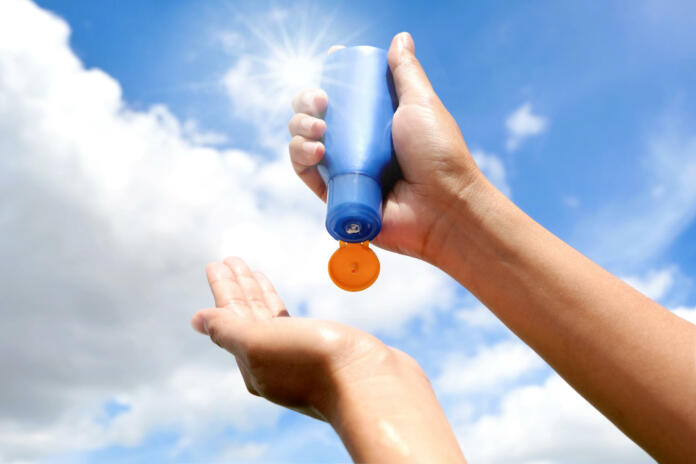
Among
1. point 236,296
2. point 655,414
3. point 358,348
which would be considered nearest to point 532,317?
point 655,414

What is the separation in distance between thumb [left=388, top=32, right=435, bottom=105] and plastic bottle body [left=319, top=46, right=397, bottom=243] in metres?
0.04

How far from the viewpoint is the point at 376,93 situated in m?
2.66

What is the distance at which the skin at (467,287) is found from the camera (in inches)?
60.8

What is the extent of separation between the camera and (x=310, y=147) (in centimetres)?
260

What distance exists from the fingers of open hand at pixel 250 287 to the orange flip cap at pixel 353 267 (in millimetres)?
334

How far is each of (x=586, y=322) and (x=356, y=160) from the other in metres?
1.14

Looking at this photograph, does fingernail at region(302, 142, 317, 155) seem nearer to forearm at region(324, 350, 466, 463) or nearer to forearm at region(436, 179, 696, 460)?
forearm at region(436, 179, 696, 460)

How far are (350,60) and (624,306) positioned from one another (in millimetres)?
1680

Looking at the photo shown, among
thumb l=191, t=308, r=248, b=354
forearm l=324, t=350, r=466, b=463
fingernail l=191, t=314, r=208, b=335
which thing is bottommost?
forearm l=324, t=350, r=466, b=463

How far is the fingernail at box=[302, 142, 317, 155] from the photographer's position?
2.59 m

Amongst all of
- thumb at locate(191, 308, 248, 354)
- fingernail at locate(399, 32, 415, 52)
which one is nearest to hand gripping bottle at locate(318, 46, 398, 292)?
fingernail at locate(399, 32, 415, 52)

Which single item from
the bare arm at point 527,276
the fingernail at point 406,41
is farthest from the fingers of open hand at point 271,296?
the fingernail at point 406,41

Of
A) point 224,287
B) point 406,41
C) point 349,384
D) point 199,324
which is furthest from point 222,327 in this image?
point 406,41

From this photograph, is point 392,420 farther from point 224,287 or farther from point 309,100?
point 309,100
